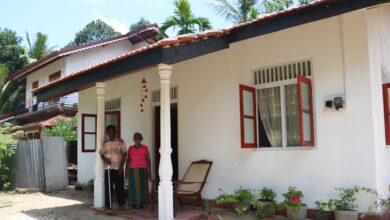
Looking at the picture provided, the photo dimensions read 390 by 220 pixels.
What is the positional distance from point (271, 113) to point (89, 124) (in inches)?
197

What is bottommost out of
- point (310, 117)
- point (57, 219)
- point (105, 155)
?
point (57, 219)

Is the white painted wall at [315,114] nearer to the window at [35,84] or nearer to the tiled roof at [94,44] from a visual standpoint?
the tiled roof at [94,44]

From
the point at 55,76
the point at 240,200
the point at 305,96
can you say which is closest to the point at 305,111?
the point at 305,96

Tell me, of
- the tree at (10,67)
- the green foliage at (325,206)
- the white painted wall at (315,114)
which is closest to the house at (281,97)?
the white painted wall at (315,114)

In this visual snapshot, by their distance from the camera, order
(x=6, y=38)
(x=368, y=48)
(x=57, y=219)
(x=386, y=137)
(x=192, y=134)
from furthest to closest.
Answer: (x=6, y=38) < (x=192, y=134) < (x=57, y=219) < (x=386, y=137) < (x=368, y=48)

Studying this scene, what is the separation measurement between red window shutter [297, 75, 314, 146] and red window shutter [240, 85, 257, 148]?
1.04m

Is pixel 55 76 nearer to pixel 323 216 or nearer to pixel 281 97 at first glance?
pixel 281 97

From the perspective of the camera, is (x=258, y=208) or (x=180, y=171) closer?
(x=258, y=208)

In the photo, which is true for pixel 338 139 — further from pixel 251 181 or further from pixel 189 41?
pixel 189 41

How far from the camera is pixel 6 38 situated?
35.5m

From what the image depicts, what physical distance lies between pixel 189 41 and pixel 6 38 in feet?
115

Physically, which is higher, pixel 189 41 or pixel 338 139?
pixel 189 41

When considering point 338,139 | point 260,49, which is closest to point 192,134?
point 260,49

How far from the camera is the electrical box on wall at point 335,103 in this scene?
5.61m
